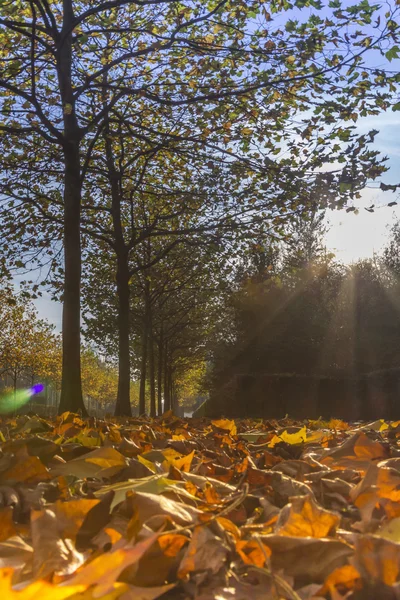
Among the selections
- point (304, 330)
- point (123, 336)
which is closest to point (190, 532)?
point (123, 336)

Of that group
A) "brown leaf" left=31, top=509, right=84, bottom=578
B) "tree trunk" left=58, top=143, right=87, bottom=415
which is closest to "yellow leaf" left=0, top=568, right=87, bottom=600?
"brown leaf" left=31, top=509, right=84, bottom=578

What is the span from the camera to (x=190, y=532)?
990mm

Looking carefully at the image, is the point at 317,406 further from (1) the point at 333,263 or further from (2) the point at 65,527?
(2) the point at 65,527

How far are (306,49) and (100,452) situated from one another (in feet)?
28.0

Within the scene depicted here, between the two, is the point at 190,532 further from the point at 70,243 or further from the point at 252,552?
the point at 70,243

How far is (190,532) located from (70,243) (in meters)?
9.74

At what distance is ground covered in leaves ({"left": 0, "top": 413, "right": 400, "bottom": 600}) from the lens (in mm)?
813

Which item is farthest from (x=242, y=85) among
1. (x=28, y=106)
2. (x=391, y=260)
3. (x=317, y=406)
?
(x=391, y=260)

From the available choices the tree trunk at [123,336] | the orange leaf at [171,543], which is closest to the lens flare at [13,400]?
the tree trunk at [123,336]

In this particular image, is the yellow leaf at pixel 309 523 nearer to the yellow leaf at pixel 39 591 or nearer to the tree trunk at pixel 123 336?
the yellow leaf at pixel 39 591

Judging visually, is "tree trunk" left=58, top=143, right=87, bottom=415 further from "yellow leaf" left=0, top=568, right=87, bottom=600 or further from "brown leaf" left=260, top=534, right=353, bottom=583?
"yellow leaf" left=0, top=568, right=87, bottom=600

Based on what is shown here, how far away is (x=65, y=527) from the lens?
1.09 meters

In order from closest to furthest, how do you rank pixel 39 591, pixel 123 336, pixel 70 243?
1. pixel 39 591
2. pixel 70 243
3. pixel 123 336

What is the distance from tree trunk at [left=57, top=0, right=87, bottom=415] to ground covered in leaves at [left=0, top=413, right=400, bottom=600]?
7.96m
